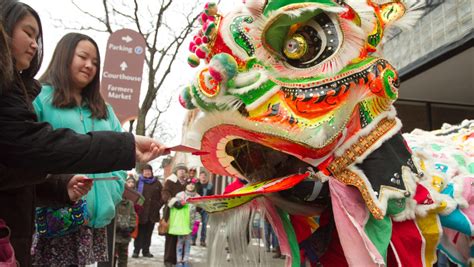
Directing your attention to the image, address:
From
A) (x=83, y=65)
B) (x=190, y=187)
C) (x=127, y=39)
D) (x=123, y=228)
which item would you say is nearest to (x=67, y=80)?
(x=83, y=65)

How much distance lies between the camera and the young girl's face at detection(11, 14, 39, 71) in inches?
57.5

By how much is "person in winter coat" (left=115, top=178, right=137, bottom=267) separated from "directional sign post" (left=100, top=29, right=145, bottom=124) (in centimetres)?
115

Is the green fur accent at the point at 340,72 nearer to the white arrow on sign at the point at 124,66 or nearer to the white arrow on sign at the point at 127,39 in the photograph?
the white arrow on sign at the point at 124,66

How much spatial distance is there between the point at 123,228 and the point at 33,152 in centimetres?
440

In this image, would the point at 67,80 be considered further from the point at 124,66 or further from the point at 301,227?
the point at 124,66

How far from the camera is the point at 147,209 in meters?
7.26

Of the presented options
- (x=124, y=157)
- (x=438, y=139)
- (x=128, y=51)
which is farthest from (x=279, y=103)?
(x=128, y=51)

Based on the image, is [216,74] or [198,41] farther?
[198,41]

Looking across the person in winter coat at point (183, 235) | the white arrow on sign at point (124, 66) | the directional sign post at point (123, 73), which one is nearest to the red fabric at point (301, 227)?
the directional sign post at point (123, 73)

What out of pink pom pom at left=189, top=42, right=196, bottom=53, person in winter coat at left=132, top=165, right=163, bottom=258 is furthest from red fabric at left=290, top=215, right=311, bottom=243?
person in winter coat at left=132, top=165, right=163, bottom=258

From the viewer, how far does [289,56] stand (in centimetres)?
184

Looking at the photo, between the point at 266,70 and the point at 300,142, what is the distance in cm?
32

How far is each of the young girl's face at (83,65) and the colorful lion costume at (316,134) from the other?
1.76ft

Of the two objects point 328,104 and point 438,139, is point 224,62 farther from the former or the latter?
point 438,139
